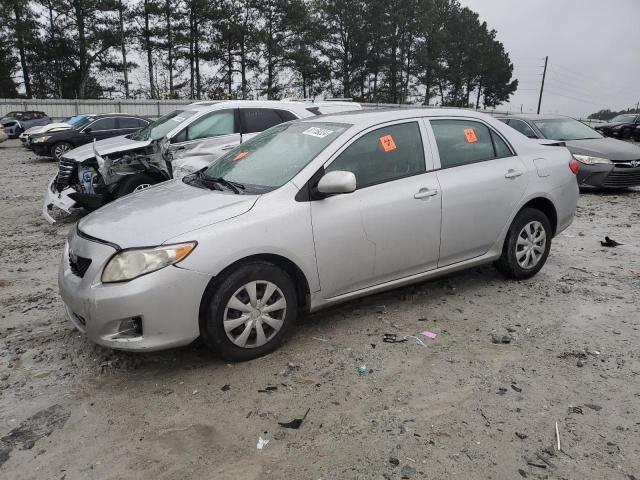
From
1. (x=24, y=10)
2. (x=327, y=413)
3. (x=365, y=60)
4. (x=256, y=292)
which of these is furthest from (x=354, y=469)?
(x=365, y=60)

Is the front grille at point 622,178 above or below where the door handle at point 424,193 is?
below

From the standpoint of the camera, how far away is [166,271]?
3100 mm

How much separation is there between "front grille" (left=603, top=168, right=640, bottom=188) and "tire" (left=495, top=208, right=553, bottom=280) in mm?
5987

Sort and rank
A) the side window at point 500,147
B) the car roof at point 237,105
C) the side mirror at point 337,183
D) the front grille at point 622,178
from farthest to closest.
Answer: the front grille at point 622,178
the car roof at point 237,105
the side window at point 500,147
the side mirror at point 337,183

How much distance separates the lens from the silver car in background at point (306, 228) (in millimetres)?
3166

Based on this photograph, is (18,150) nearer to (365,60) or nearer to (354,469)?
(354,469)

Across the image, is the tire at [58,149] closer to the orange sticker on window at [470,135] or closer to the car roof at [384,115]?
the car roof at [384,115]

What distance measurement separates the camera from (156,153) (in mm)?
7863

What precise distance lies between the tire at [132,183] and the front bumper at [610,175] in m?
7.96

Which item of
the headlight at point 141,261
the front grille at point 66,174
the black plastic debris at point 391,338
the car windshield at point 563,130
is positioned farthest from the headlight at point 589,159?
the headlight at point 141,261

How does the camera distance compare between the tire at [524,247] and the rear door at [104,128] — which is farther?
the rear door at [104,128]

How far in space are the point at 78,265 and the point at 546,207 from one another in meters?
4.17

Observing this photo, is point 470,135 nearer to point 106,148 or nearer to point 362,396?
point 362,396

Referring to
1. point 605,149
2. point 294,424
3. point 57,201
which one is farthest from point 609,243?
point 57,201
